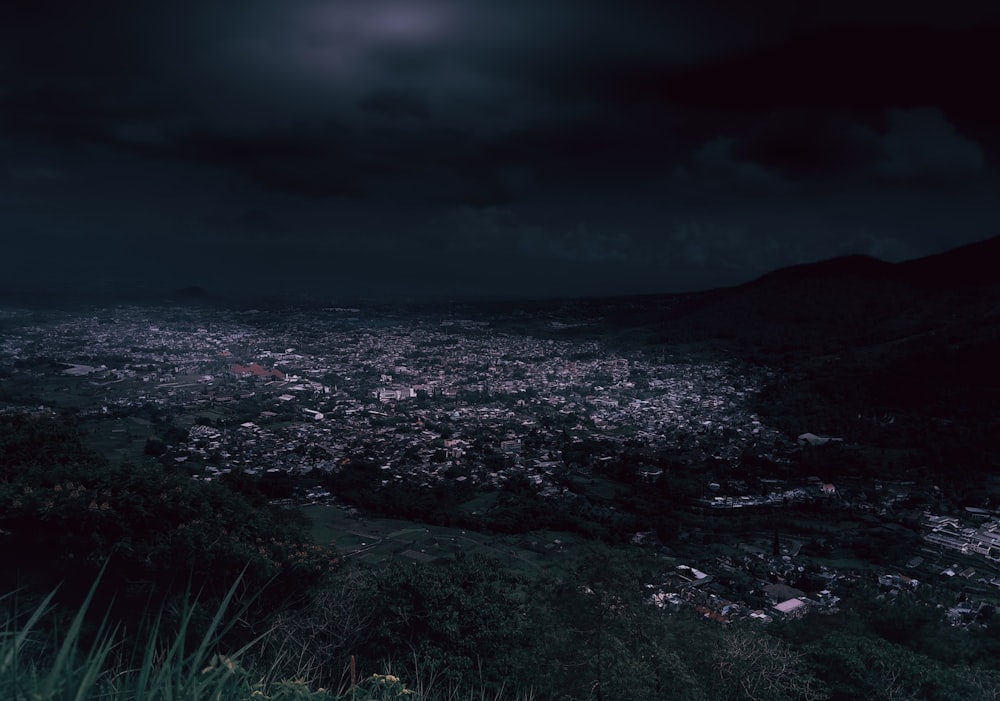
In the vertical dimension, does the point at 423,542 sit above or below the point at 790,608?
below

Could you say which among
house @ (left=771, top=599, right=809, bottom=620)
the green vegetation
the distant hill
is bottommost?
house @ (left=771, top=599, right=809, bottom=620)

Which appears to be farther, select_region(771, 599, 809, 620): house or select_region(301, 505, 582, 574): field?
select_region(301, 505, 582, 574): field

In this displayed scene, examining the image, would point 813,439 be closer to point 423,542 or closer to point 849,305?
point 423,542

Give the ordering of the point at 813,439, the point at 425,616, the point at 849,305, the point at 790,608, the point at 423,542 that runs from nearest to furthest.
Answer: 1. the point at 425,616
2. the point at 790,608
3. the point at 423,542
4. the point at 813,439
5. the point at 849,305

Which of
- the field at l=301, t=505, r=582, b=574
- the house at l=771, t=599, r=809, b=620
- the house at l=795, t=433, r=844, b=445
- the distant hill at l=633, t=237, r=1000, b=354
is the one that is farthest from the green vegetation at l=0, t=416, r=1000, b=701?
the distant hill at l=633, t=237, r=1000, b=354

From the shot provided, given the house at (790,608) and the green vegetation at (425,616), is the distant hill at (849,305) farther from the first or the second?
the green vegetation at (425,616)

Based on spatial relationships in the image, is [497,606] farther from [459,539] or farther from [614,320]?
[614,320]

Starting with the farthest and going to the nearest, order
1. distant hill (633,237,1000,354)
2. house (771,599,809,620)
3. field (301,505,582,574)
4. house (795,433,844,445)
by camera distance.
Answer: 1. distant hill (633,237,1000,354)
2. house (795,433,844,445)
3. field (301,505,582,574)
4. house (771,599,809,620)

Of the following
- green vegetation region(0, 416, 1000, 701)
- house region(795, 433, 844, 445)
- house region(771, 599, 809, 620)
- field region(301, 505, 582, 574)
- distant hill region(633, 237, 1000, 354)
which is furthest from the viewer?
distant hill region(633, 237, 1000, 354)

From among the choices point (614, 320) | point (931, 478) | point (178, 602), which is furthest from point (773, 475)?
point (614, 320)

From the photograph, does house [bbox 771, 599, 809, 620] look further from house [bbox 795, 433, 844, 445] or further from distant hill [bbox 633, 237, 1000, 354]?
distant hill [bbox 633, 237, 1000, 354]

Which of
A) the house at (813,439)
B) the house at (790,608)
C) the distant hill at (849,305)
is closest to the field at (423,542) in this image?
the house at (790,608)

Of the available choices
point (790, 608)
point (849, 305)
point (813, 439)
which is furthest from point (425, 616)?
point (849, 305)
